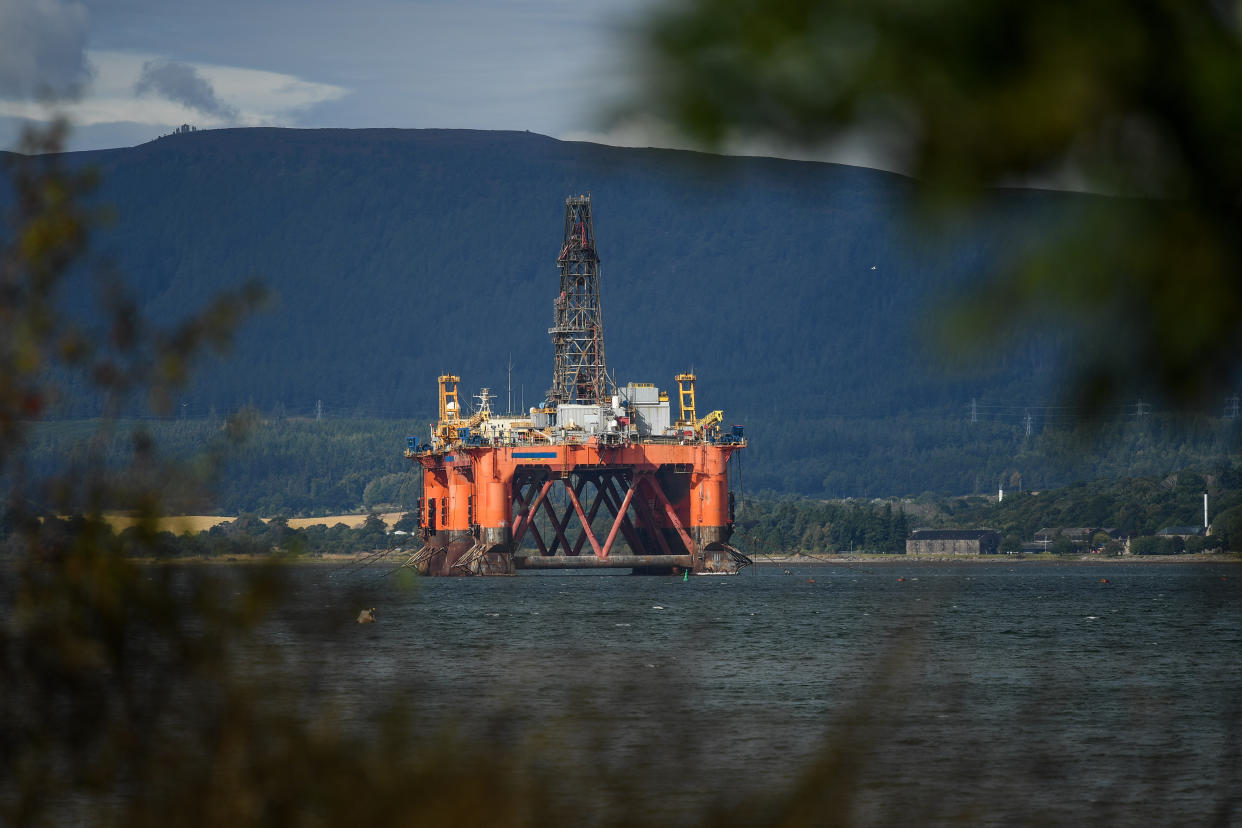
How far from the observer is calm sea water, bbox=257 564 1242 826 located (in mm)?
7129

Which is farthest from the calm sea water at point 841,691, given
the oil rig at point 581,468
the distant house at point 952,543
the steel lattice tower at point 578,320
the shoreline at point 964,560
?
the distant house at point 952,543

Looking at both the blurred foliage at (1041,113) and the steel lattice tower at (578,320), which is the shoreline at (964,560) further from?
the blurred foliage at (1041,113)

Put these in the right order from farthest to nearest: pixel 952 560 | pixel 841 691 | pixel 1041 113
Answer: pixel 952 560 → pixel 841 691 → pixel 1041 113

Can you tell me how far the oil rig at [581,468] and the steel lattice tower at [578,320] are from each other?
91 millimetres

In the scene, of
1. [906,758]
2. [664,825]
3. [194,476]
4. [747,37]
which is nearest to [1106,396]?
[747,37]

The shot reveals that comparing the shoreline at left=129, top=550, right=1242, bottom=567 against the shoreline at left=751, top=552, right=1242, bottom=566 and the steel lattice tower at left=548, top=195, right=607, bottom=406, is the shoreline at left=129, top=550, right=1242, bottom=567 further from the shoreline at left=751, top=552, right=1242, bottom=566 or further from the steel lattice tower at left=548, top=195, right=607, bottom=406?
the steel lattice tower at left=548, top=195, right=607, bottom=406

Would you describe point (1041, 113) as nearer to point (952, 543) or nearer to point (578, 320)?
point (578, 320)

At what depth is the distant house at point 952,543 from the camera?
16975cm

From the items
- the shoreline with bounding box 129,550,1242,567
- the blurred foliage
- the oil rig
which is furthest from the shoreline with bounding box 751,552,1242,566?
the blurred foliage

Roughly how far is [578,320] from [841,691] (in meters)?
70.6

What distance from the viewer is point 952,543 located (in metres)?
170

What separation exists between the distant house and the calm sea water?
95.3 meters

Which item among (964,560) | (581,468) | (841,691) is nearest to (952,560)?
(964,560)

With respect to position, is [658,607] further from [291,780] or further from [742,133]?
[742,133]
